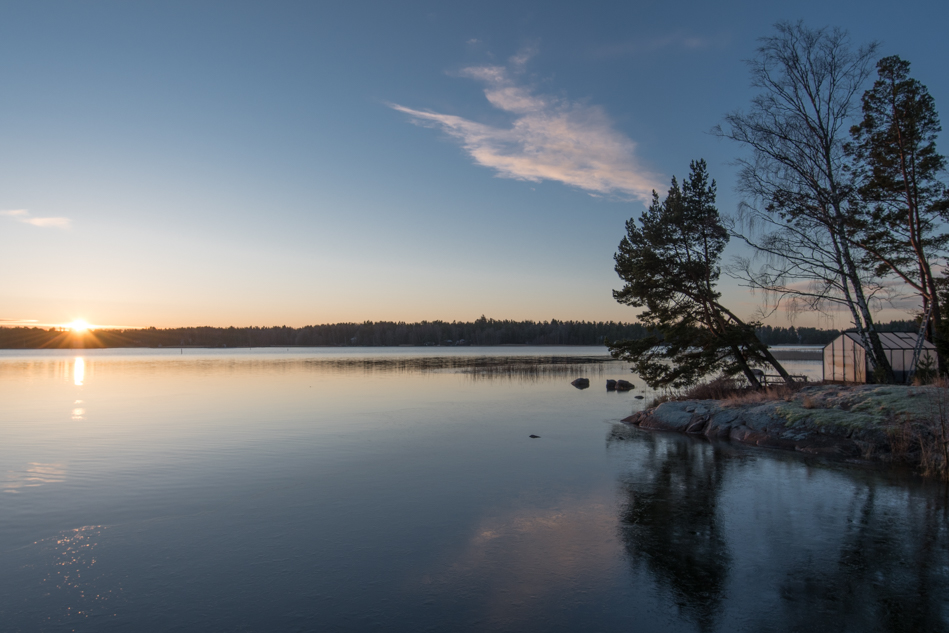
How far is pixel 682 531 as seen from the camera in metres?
10.2

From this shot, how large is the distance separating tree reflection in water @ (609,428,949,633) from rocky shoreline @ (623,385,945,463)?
214 centimetres

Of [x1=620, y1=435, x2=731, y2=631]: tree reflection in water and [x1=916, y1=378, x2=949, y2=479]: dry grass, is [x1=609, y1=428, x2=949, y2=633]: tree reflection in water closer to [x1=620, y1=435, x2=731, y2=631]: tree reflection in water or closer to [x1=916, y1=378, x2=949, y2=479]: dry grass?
[x1=620, y1=435, x2=731, y2=631]: tree reflection in water

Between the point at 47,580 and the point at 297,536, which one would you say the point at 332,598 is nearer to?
the point at 297,536

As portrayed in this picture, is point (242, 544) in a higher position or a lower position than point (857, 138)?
lower

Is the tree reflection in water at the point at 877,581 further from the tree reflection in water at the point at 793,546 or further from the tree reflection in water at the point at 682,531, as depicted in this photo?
the tree reflection in water at the point at 682,531

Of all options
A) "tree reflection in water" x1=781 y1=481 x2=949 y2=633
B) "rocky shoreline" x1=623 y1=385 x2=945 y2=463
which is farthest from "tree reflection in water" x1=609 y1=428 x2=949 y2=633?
"rocky shoreline" x1=623 y1=385 x2=945 y2=463

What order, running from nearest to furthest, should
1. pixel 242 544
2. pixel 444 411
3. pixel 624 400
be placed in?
pixel 242 544
pixel 444 411
pixel 624 400

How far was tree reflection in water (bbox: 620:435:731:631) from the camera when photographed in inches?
302

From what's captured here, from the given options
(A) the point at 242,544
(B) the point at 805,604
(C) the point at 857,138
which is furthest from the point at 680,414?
(A) the point at 242,544

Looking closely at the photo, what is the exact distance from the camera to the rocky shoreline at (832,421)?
16.5m

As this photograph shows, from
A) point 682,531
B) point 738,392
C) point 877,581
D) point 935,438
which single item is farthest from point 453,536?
point 738,392

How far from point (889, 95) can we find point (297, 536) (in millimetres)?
26222

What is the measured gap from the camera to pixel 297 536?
1000 cm

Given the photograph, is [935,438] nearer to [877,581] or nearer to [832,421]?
[832,421]
